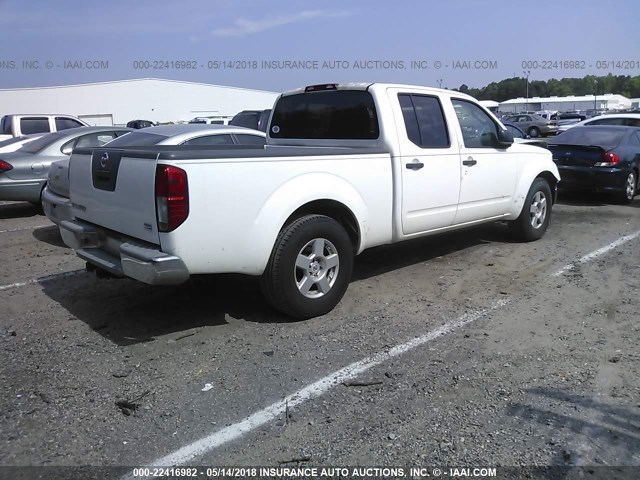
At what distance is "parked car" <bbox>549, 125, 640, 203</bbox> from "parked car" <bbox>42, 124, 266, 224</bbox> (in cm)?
613

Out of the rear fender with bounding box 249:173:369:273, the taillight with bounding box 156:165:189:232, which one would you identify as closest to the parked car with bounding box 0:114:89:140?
the rear fender with bounding box 249:173:369:273

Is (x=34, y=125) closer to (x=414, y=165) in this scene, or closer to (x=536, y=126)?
(x=414, y=165)

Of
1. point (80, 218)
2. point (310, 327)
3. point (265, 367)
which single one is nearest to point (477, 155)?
point (310, 327)

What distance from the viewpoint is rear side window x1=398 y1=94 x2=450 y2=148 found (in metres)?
5.66

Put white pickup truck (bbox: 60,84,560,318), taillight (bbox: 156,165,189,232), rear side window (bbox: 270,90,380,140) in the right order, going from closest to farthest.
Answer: taillight (bbox: 156,165,189,232), white pickup truck (bbox: 60,84,560,318), rear side window (bbox: 270,90,380,140)

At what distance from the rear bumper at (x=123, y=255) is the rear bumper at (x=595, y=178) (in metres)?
8.91

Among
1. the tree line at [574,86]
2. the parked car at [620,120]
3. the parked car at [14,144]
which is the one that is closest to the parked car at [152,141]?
the parked car at [14,144]

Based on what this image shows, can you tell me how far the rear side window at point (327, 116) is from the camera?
5.58m

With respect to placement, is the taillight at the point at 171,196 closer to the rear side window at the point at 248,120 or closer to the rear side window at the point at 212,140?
the rear side window at the point at 212,140

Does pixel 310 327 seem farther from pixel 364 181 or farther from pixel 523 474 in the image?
pixel 523 474

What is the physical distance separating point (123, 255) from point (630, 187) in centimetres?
991

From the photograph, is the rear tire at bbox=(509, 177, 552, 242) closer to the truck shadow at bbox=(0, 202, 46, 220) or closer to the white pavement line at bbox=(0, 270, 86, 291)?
the white pavement line at bbox=(0, 270, 86, 291)

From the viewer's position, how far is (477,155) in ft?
20.7

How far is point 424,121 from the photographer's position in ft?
19.1
